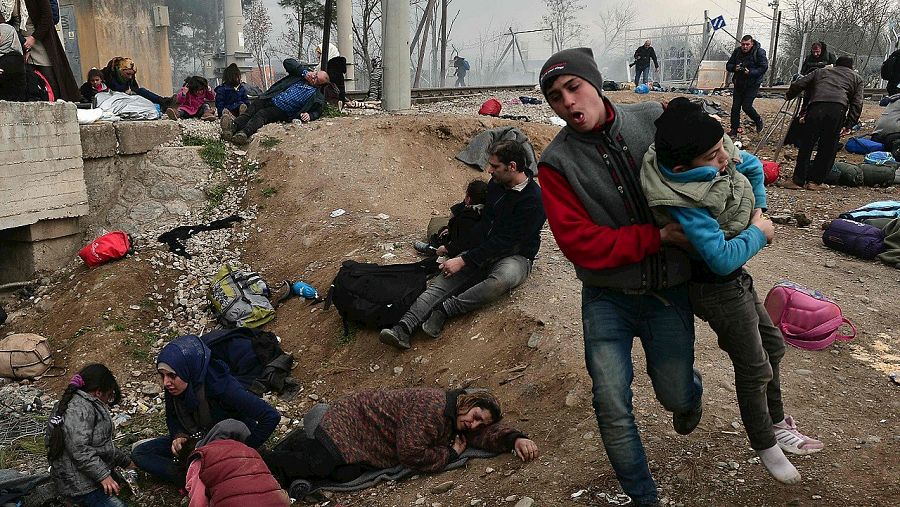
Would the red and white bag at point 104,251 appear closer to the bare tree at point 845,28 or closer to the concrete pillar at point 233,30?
the concrete pillar at point 233,30

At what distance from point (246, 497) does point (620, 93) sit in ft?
49.1

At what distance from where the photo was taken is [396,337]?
5473 millimetres

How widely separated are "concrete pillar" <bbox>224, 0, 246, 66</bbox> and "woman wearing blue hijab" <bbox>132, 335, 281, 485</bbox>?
1636 cm

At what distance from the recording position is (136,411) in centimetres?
588

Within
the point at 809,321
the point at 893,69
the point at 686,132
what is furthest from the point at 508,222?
the point at 893,69

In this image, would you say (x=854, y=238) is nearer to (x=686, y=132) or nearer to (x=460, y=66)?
(x=686, y=132)

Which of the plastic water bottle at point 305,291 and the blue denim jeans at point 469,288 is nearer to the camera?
the blue denim jeans at point 469,288

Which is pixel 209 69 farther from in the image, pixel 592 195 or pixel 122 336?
pixel 592 195

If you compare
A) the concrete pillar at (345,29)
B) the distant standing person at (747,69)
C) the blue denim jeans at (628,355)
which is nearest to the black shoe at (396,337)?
the blue denim jeans at (628,355)

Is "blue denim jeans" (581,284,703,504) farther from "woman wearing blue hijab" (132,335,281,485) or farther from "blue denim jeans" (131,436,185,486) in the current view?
"blue denim jeans" (131,436,185,486)

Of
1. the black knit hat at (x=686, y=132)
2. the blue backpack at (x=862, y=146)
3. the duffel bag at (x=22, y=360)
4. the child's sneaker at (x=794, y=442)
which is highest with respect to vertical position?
the black knit hat at (x=686, y=132)

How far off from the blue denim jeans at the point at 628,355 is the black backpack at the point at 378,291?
3197 millimetres

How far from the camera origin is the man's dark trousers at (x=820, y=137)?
29.3 ft

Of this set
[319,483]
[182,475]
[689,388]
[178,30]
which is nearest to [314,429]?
[319,483]
